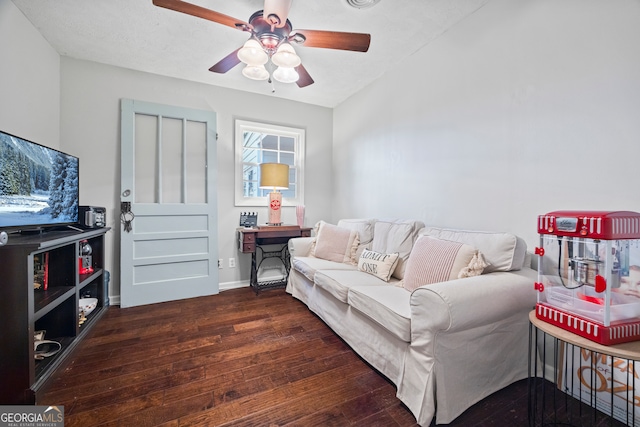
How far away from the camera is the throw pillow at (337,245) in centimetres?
264

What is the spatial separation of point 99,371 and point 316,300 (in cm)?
157

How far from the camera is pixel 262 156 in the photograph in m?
3.53

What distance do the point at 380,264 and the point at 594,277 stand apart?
49.5 inches

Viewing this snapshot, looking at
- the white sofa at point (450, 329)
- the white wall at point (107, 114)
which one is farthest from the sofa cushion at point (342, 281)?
the white wall at point (107, 114)

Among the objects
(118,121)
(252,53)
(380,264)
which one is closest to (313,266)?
(380,264)

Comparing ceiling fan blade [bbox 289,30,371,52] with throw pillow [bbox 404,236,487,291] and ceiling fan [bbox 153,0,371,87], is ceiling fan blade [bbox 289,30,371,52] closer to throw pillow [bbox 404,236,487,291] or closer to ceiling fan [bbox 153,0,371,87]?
ceiling fan [bbox 153,0,371,87]

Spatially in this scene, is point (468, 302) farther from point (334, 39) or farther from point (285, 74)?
point (285, 74)

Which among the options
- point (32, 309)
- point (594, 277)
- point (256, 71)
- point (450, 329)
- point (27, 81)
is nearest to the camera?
point (594, 277)

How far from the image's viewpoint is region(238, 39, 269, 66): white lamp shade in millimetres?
1730

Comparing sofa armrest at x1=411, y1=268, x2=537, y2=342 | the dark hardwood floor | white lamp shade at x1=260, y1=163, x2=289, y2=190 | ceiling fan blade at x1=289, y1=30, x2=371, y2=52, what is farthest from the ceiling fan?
the dark hardwood floor

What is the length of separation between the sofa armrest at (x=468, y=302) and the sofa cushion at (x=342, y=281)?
0.65 m

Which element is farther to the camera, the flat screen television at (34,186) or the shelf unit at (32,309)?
the flat screen television at (34,186)

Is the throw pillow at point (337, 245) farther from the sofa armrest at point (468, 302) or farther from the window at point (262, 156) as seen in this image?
the sofa armrest at point (468, 302)

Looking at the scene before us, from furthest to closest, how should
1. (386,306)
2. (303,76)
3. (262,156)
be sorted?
1. (262,156)
2. (303,76)
3. (386,306)
